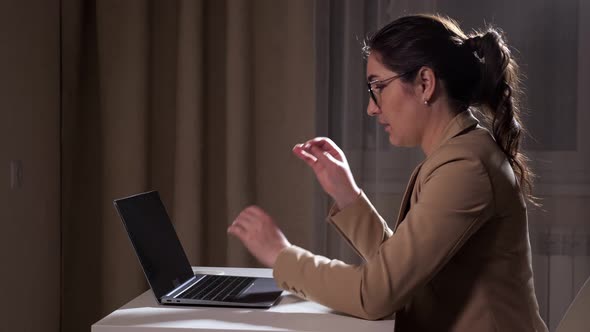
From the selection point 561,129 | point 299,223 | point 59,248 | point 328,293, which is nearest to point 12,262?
point 59,248

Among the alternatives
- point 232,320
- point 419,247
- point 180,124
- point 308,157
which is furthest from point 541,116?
point 232,320

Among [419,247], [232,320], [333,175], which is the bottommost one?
[232,320]

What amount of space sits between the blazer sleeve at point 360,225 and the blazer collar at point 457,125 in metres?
0.18

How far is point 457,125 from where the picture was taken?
130cm

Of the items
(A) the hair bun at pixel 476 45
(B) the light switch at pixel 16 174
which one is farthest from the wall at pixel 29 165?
(A) the hair bun at pixel 476 45

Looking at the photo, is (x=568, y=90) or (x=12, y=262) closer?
(x=12, y=262)

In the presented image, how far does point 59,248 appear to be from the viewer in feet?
8.68

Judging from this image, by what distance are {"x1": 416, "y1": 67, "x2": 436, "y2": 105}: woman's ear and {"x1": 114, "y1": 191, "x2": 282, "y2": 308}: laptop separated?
1.52 ft

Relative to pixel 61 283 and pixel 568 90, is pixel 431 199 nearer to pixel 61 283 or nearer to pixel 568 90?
pixel 568 90

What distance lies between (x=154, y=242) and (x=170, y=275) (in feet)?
0.25

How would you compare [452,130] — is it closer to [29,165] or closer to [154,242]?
[154,242]

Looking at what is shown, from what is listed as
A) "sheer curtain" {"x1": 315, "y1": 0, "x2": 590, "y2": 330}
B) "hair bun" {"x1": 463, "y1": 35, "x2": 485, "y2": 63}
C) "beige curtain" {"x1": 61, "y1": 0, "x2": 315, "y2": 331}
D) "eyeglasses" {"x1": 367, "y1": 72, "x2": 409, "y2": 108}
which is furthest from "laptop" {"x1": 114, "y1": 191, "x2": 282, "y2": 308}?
"sheer curtain" {"x1": 315, "y1": 0, "x2": 590, "y2": 330}

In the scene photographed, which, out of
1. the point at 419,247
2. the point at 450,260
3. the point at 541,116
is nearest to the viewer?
the point at 419,247

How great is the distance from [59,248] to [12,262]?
42 cm
